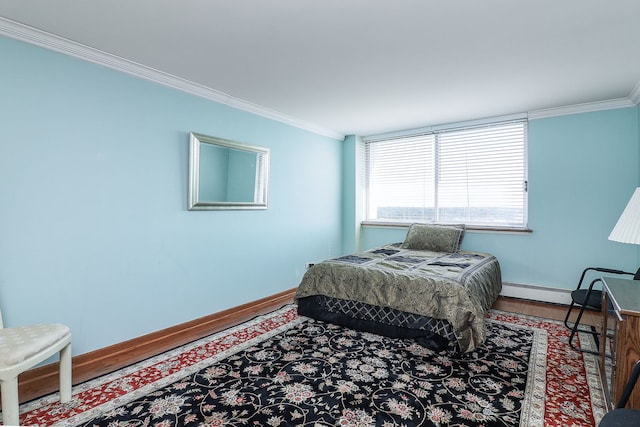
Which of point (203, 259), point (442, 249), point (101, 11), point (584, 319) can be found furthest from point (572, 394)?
point (101, 11)

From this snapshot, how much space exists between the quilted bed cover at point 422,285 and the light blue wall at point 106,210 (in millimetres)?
1149

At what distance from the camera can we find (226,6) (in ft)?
6.39

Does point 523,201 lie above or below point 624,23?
below

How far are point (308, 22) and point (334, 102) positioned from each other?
64.6 inches

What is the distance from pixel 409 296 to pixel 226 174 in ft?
7.26

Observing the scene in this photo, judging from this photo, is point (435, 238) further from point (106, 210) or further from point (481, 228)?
point (106, 210)

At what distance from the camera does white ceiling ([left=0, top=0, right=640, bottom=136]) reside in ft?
6.43

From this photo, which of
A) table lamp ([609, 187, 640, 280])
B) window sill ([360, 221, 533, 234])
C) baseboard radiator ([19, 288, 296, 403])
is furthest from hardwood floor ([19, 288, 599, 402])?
table lamp ([609, 187, 640, 280])

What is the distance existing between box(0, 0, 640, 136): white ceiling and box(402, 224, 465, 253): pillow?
1.64 meters

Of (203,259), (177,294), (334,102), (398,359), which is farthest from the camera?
(334,102)

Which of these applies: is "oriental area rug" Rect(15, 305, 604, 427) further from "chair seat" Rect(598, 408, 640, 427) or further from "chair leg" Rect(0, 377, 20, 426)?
"chair seat" Rect(598, 408, 640, 427)

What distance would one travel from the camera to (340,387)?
2.15 metres

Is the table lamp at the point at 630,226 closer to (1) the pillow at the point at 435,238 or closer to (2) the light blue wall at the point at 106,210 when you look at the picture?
(1) the pillow at the point at 435,238

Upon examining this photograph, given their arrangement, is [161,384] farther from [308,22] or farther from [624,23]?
[624,23]
